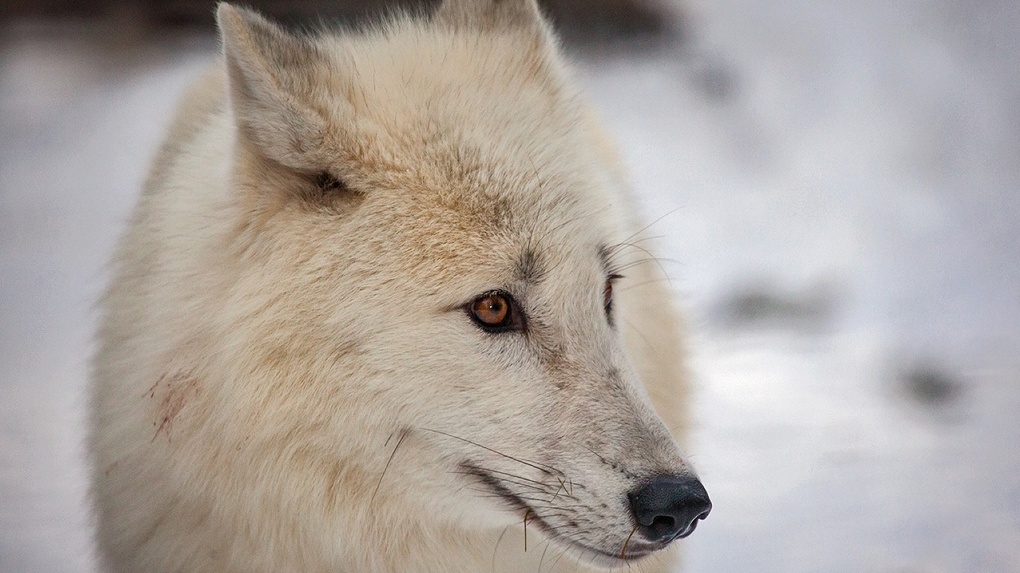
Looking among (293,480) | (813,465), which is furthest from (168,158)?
(813,465)

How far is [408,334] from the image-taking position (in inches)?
51.5

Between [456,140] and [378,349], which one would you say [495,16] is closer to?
[456,140]

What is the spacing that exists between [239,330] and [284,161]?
0.92 feet

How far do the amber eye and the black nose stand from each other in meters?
0.34

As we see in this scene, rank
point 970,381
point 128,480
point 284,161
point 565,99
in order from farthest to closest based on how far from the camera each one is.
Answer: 1. point 970,381
2. point 565,99
3. point 128,480
4. point 284,161

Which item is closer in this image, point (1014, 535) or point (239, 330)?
point (239, 330)

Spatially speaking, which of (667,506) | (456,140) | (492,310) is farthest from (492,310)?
(667,506)

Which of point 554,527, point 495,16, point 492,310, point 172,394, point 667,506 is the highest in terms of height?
point 495,16

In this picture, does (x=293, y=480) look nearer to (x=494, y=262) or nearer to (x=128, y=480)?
(x=128, y=480)

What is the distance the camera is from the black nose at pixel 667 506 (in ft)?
3.96

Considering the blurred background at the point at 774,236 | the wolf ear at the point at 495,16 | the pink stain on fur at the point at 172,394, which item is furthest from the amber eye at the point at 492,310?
the blurred background at the point at 774,236

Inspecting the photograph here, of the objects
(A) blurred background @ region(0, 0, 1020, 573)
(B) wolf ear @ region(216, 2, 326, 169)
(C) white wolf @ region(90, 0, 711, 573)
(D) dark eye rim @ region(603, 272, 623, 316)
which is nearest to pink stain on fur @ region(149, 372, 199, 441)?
(C) white wolf @ region(90, 0, 711, 573)

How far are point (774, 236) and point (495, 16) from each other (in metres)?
2.10

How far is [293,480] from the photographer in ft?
4.50
